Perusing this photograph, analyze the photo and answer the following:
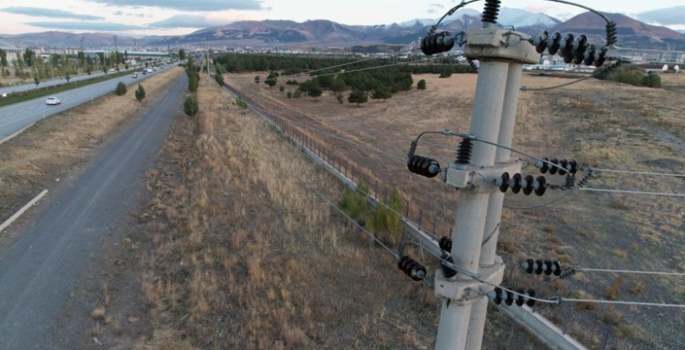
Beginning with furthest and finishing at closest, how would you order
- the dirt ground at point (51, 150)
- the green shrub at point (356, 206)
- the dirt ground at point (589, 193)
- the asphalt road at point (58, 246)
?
the dirt ground at point (51, 150) < the green shrub at point (356, 206) < the dirt ground at point (589, 193) < the asphalt road at point (58, 246)

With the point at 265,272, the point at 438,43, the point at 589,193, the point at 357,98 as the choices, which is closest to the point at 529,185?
the point at 438,43

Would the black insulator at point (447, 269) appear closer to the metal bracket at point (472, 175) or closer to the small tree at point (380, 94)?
the metal bracket at point (472, 175)

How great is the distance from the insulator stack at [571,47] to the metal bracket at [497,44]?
0.13 metres

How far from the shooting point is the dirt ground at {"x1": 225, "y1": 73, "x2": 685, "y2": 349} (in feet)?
38.3

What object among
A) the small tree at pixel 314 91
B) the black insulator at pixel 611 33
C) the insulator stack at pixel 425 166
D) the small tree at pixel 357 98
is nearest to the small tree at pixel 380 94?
the small tree at pixel 357 98

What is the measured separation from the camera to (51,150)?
28.1 meters

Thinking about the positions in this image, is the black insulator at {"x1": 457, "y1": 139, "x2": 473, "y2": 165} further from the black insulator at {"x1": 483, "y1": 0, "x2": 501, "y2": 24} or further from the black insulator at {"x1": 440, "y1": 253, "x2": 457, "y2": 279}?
the black insulator at {"x1": 483, "y1": 0, "x2": 501, "y2": 24}

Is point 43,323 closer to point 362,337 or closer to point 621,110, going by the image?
point 362,337

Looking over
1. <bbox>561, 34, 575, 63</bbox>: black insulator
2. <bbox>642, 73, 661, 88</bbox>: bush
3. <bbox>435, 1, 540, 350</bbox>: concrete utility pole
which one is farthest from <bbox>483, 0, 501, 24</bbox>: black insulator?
<bbox>642, 73, 661, 88</bbox>: bush

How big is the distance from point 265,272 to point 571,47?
10.3 m

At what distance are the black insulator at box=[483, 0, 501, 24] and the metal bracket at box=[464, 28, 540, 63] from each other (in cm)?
35

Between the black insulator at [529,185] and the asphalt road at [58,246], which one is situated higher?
the black insulator at [529,185]

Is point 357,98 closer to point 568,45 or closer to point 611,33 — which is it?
point 611,33

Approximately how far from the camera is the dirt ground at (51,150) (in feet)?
67.4
